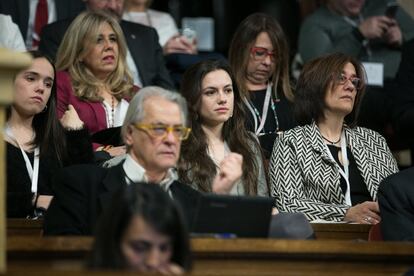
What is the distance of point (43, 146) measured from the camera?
628cm

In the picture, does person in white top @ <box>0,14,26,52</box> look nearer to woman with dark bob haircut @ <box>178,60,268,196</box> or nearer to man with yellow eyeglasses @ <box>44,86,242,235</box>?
woman with dark bob haircut @ <box>178,60,268,196</box>

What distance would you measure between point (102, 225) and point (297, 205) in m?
2.68

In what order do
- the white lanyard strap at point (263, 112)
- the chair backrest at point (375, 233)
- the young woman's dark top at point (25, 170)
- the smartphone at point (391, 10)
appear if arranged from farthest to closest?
the smartphone at point (391, 10), the white lanyard strap at point (263, 112), the young woman's dark top at point (25, 170), the chair backrest at point (375, 233)

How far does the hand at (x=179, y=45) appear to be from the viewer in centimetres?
859

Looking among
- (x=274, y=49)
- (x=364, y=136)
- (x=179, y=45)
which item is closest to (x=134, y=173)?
(x=364, y=136)

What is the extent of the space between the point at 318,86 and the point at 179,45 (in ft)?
6.24

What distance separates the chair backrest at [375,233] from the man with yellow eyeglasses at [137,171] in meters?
0.75

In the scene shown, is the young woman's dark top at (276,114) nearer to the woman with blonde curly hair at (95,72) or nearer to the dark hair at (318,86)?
the dark hair at (318,86)

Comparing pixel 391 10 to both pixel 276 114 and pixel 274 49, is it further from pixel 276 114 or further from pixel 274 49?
pixel 276 114

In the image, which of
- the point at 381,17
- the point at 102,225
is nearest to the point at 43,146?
the point at 102,225

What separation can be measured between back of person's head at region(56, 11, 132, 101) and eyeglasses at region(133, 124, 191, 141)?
218 centimetres

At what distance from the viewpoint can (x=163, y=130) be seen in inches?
203

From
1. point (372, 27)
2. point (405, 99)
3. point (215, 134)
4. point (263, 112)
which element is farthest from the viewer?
point (372, 27)

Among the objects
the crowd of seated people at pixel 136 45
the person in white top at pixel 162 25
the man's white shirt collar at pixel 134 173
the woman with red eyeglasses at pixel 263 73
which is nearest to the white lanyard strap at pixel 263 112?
the woman with red eyeglasses at pixel 263 73
